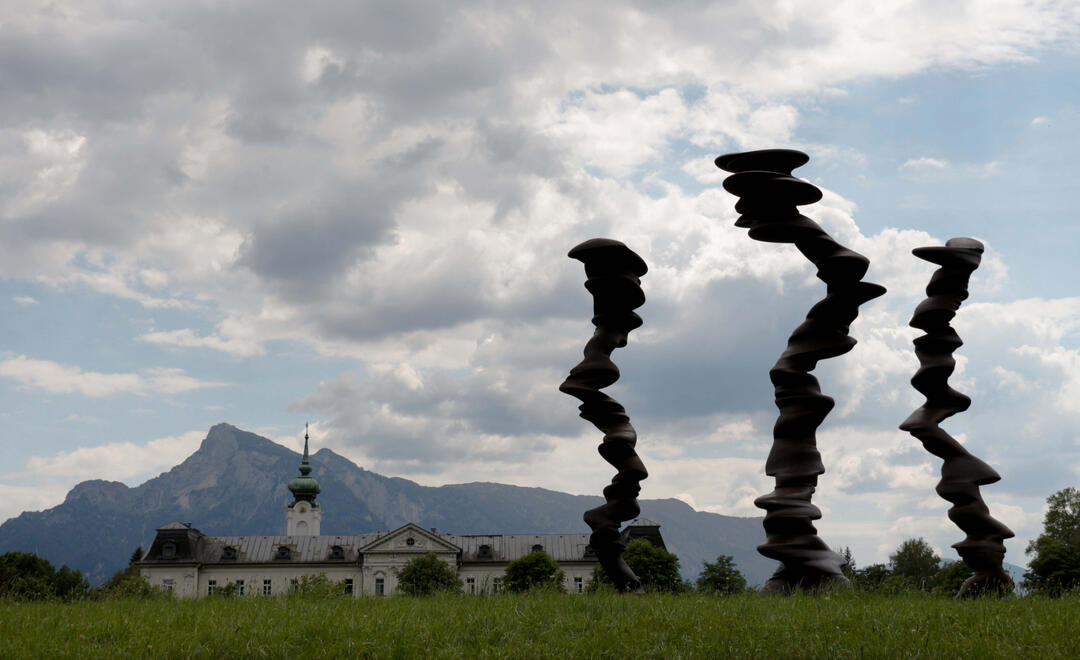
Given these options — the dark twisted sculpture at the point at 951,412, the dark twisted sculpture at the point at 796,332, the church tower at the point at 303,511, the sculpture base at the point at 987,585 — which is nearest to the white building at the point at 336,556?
the church tower at the point at 303,511

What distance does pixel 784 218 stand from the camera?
1559cm

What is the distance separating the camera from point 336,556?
93.9m

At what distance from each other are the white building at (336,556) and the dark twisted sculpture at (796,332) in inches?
2856

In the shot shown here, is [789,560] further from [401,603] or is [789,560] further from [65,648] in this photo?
[65,648]

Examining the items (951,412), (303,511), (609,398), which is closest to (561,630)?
(609,398)

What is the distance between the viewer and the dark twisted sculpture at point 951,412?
1541 cm

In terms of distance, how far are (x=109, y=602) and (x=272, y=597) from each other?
7.53 feet

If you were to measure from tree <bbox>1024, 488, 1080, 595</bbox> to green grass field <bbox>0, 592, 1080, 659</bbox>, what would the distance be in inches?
173

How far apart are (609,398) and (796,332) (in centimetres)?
333

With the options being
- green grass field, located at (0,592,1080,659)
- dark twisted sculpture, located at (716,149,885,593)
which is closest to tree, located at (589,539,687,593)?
dark twisted sculpture, located at (716,149,885,593)

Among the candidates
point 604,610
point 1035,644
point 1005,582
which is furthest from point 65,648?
point 1005,582

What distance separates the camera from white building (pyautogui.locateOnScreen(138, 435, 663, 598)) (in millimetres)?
88250

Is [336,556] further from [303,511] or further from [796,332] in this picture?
[796,332]

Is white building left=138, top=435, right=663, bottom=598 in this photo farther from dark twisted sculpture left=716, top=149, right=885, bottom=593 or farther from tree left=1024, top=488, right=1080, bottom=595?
dark twisted sculpture left=716, top=149, right=885, bottom=593
